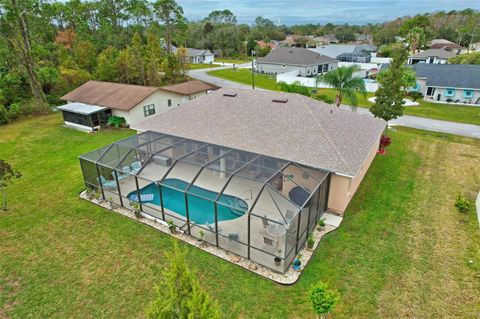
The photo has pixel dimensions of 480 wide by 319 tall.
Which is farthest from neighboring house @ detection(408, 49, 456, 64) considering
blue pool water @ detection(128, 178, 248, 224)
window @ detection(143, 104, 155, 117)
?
blue pool water @ detection(128, 178, 248, 224)

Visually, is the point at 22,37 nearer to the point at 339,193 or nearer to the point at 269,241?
the point at 269,241

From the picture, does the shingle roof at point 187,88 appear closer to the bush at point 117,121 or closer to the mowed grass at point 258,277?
the bush at point 117,121

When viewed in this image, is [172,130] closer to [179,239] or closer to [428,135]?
[179,239]

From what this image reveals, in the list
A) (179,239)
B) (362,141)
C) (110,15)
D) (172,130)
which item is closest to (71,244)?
(179,239)

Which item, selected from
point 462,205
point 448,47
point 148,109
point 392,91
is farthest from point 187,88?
point 448,47

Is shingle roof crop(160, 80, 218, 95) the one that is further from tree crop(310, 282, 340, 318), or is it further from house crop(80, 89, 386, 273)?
tree crop(310, 282, 340, 318)

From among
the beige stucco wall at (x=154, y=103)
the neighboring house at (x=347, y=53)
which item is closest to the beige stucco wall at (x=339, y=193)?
the beige stucco wall at (x=154, y=103)
